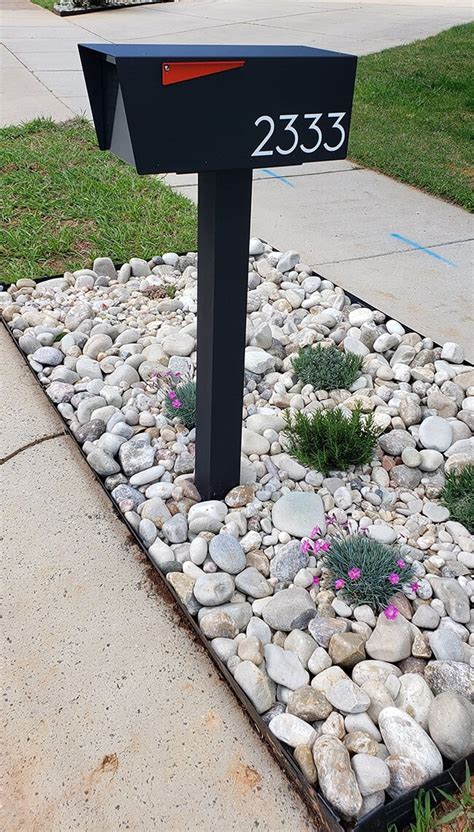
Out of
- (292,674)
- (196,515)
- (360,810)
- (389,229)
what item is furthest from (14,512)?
(389,229)

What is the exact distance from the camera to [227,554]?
221 cm

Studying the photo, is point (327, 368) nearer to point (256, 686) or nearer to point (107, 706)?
point (256, 686)

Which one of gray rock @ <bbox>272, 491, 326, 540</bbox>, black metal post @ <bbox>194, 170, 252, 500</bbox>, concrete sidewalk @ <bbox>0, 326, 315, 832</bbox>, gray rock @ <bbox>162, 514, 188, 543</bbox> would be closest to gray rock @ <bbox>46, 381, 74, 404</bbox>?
concrete sidewalk @ <bbox>0, 326, 315, 832</bbox>

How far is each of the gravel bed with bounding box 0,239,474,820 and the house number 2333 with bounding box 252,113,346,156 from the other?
1.06m

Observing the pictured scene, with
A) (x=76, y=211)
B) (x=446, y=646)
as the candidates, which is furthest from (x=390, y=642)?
A: (x=76, y=211)

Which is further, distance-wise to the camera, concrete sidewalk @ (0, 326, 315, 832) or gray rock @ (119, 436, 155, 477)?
gray rock @ (119, 436, 155, 477)

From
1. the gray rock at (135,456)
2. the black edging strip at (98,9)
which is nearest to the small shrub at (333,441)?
the gray rock at (135,456)

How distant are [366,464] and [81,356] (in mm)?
1379

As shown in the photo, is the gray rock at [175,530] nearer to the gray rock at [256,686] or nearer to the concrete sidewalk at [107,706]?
the concrete sidewalk at [107,706]

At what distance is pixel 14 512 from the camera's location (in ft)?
7.98

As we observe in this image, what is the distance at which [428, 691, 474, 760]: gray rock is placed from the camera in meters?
1.70

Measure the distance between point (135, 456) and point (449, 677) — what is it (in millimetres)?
1269

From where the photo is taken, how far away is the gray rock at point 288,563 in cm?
220

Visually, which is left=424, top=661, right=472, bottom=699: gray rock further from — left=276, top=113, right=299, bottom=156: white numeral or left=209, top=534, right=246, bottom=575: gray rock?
left=276, top=113, right=299, bottom=156: white numeral
